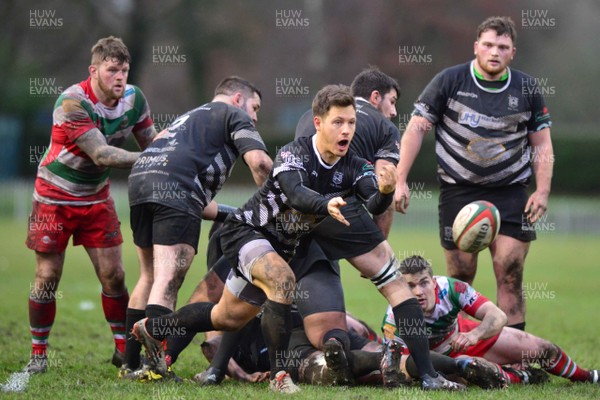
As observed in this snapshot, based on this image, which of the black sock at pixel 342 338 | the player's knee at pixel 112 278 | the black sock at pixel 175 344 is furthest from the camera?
the player's knee at pixel 112 278

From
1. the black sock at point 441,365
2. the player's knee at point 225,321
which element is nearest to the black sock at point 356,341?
the black sock at point 441,365

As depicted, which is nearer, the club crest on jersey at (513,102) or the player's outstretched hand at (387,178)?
the player's outstretched hand at (387,178)

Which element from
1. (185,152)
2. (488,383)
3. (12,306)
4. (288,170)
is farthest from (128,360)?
(12,306)

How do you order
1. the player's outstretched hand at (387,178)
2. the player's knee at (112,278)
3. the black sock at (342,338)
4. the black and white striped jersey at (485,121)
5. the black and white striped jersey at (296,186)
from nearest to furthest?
the player's outstretched hand at (387,178) < the black and white striped jersey at (296,186) < the black sock at (342,338) < the black and white striped jersey at (485,121) < the player's knee at (112,278)

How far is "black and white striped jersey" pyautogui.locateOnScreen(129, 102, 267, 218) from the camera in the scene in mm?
6738

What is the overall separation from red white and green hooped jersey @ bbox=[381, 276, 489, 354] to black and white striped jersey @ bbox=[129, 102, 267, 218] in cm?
154

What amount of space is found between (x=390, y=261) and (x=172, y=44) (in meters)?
34.8

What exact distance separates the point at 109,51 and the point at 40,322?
2.12m

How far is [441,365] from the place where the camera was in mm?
6246

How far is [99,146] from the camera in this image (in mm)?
7109

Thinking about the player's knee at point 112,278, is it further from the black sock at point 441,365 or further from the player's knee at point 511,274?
the player's knee at point 511,274

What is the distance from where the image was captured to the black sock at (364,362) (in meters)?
6.27

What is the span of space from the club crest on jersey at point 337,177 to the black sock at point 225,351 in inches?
51.3

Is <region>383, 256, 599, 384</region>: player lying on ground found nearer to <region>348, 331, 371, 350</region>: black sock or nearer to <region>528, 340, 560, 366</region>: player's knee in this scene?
<region>528, 340, 560, 366</region>: player's knee
